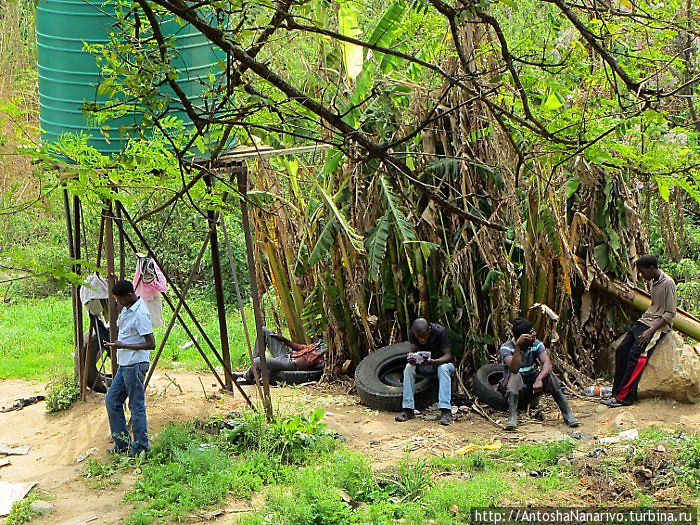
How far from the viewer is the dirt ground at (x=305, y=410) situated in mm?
7734

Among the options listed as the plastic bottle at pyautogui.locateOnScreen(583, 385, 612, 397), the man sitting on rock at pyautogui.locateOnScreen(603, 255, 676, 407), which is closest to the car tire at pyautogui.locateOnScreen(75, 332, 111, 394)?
the plastic bottle at pyautogui.locateOnScreen(583, 385, 612, 397)

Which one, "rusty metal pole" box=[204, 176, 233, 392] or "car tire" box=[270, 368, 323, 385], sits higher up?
"rusty metal pole" box=[204, 176, 233, 392]

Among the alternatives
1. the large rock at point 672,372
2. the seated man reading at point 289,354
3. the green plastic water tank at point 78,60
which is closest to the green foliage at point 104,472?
the green plastic water tank at point 78,60

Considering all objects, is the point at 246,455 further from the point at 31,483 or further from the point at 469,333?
the point at 469,333

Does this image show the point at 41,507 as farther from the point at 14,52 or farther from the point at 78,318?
the point at 14,52

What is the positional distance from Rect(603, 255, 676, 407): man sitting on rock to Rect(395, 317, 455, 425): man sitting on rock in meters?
1.80

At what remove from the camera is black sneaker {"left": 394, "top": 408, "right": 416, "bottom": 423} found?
9031mm

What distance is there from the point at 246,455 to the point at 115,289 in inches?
74.2

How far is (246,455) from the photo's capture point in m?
7.48

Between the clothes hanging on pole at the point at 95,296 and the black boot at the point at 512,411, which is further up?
the clothes hanging on pole at the point at 95,296

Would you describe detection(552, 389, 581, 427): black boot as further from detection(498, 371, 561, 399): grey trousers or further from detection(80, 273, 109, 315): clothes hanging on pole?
detection(80, 273, 109, 315): clothes hanging on pole

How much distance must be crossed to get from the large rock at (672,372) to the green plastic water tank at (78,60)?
18.1ft

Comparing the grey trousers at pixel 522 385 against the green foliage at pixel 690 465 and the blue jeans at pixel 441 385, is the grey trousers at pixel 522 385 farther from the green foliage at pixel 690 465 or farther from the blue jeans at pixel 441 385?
the green foliage at pixel 690 465

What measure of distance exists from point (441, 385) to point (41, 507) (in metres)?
4.26
